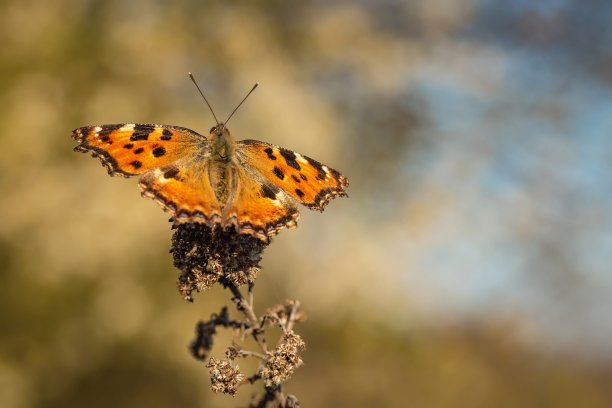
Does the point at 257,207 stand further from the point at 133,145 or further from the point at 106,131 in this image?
the point at 106,131

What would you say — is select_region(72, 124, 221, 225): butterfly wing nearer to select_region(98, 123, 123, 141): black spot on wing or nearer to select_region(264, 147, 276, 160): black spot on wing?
select_region(98, 123, 123, 141): black spot on wing

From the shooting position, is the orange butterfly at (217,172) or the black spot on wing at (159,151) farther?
the black spot on wing at (159,151)

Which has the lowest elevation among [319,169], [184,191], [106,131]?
[184,191]

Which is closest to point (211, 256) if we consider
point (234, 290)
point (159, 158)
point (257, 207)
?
point (234, 290)

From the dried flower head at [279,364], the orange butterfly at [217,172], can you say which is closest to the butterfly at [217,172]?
the orange butterfly at [217,172]

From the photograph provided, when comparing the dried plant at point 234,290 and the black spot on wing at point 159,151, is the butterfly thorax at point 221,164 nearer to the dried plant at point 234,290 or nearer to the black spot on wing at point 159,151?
the black spot on wing at point 159,151

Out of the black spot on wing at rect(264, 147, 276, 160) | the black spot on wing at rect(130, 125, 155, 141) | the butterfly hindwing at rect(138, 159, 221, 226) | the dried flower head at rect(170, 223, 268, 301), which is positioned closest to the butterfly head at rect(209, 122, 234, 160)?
the butterfly hindwing at rect(138, 159, 221, 226)

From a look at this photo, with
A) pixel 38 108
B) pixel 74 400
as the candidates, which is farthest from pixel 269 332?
pixel 38 108
